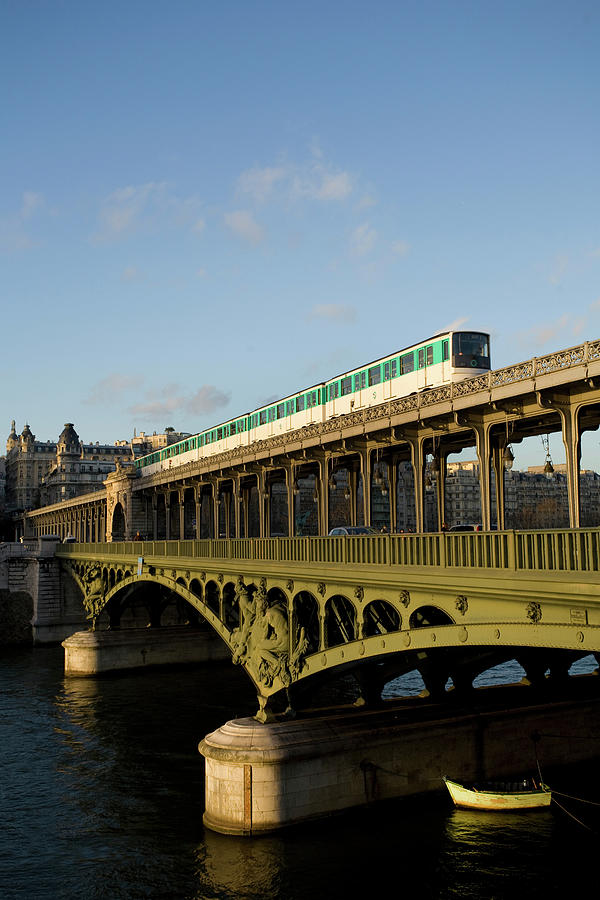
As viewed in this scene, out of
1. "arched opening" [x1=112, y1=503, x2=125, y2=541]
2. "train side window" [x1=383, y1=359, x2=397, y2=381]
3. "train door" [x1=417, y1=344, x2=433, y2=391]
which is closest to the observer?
"train door" [x1=417, y1=344, x2=433, y2=391]

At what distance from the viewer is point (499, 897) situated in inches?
894

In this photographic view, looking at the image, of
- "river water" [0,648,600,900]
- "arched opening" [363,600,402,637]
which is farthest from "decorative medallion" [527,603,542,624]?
"river water" [0,648,600,900]

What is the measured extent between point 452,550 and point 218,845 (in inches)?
530

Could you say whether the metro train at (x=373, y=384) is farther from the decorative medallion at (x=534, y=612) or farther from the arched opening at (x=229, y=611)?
the decorative medallion at (x=534, y=612)

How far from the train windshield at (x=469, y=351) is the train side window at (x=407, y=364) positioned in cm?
404

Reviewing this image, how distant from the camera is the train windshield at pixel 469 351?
40.1 meters

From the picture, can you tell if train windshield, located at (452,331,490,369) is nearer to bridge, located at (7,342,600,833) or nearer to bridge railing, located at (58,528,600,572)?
bridge, located at (7,342,600,833)

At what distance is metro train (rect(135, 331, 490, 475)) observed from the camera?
40312mm

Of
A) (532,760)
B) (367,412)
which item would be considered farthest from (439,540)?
(367,412)

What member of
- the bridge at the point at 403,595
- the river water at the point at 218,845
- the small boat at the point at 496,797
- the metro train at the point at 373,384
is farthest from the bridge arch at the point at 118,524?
the small boat at the point at 496,797

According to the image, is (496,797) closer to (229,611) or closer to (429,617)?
(429,617)

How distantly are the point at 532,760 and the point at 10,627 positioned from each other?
190ft

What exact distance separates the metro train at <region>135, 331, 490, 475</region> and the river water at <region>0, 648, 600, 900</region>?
19.1m

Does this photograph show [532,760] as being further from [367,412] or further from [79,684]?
[79,684]
